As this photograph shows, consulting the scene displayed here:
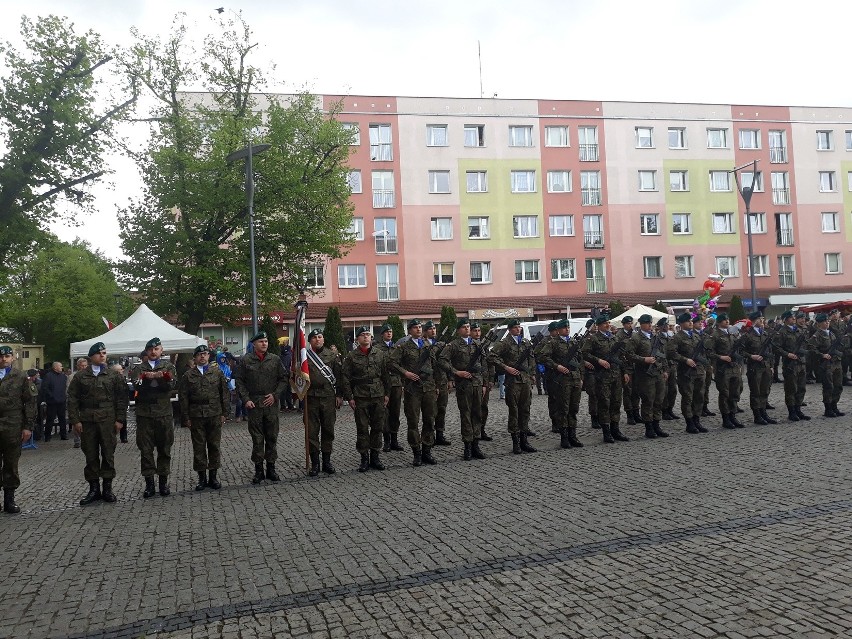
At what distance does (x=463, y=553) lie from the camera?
6.05m

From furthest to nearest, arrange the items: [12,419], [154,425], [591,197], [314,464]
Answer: [591,197], [314,464], [154,425], [12,419]

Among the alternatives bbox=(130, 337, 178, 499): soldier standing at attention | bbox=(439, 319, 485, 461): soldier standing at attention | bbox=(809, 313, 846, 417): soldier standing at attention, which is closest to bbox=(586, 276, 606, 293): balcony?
bbox=(809, 313, 846, 417): soldier standing at attention

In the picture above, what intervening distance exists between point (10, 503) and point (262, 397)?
3.29 m

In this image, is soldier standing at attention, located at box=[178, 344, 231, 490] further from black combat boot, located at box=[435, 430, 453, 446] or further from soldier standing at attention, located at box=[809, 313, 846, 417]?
soldier standing at attention, located at box=[809, 313, 846, 417]

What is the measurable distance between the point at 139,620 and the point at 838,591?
15.1ft

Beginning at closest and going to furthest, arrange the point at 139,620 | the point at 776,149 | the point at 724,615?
the point at 724,615 → the point at 139,620 → the point at 776,149

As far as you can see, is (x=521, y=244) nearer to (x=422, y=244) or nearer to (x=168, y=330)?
(x=422, y=244)

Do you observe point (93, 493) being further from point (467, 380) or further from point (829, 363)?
point (829, 363)

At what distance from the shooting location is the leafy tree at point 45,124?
801 inches

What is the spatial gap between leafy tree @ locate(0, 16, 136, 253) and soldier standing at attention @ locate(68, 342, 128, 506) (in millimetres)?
13297

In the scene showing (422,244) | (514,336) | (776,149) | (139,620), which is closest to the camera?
(139,620)

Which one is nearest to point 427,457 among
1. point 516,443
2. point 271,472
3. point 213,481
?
point 516,443

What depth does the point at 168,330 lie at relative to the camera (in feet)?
66.9

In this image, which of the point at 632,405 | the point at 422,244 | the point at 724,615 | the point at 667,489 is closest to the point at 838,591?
the point at 724,615
